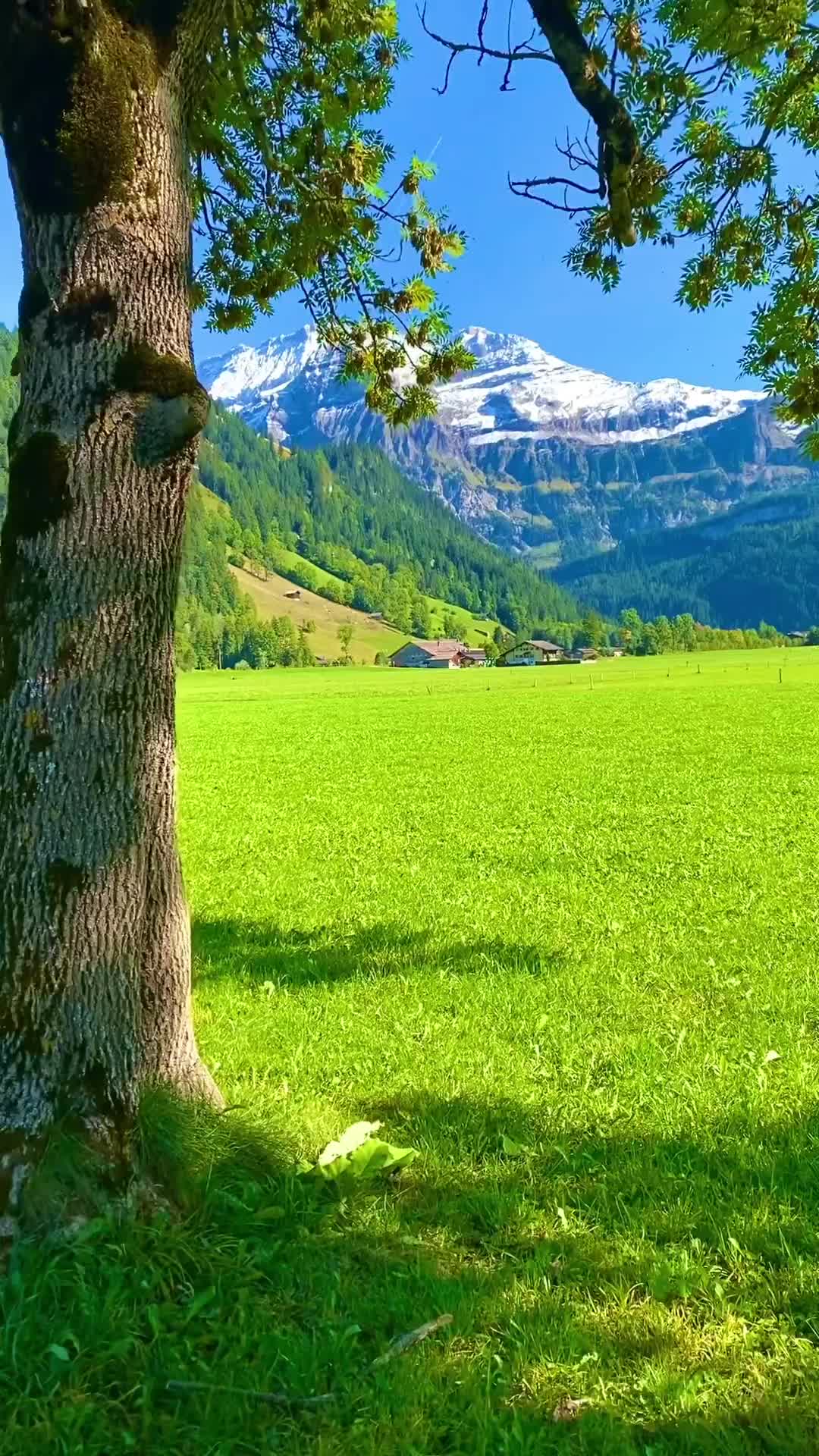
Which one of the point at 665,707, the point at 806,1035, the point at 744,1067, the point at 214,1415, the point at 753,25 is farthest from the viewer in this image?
the point at 665,707

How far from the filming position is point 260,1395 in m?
2.82

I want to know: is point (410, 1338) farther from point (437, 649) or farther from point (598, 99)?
point (437, 649)

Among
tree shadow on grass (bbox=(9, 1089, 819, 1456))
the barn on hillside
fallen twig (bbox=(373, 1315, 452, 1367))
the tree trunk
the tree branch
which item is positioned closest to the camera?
tree shadow on grass (bbox=(9, 1089, 819, 1456))

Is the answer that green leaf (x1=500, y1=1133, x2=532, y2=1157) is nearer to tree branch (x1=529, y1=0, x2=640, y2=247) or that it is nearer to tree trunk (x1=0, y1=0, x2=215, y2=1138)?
tree trunk (x1=0, y1=0, x2=215, y2=1138)

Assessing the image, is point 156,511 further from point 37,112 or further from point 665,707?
point 665,707

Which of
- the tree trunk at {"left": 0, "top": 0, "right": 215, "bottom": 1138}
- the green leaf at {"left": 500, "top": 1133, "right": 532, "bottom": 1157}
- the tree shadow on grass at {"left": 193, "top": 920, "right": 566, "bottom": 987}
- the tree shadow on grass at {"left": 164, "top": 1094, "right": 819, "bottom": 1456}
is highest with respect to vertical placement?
the tree trunk at {"left": 0, "top": 0, "right": 215, "bottom": 1138}

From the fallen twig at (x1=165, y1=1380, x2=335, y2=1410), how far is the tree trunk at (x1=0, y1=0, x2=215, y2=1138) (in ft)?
3.26

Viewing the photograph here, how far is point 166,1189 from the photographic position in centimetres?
356

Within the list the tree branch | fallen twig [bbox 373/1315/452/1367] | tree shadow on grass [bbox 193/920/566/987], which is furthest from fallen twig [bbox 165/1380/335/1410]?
the tree branch

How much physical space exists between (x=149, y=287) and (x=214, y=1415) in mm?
4064

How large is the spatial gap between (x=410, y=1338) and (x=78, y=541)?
10.5 ft

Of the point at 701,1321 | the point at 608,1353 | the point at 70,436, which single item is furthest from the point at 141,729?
the point at 701,1321

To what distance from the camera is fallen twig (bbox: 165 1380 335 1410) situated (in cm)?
281

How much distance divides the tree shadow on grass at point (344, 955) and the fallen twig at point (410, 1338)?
4.37 metres
